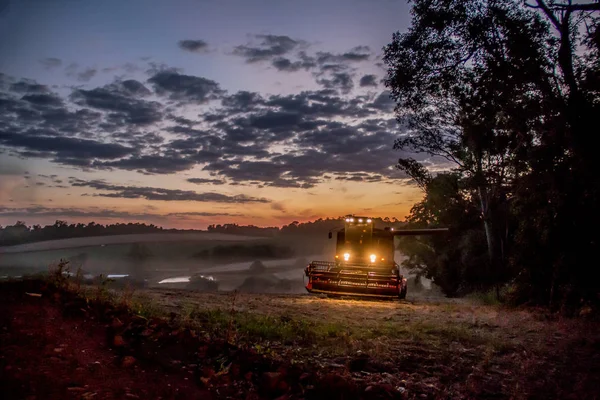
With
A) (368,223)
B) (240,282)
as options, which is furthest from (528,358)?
(240,282)

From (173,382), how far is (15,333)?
6.95 feet

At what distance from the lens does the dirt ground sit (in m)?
4.75

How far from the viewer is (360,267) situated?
19.8 meters

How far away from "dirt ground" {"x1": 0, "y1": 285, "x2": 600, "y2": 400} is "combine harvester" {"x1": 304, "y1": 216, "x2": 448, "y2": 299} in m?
6.91

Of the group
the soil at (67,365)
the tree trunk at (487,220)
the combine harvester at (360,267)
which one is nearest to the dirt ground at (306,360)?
the soil at (67,365)

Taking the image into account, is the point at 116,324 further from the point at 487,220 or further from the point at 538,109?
the point at 487,220

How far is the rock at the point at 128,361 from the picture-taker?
202 inches

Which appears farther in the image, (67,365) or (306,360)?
(306,360)

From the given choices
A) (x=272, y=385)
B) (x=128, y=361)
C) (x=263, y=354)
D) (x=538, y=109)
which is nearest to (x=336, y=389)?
(x=272, y=385)

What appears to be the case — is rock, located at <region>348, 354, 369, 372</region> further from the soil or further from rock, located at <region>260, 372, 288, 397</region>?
the soil

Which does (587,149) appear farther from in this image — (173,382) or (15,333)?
(15,333)

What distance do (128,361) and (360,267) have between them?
15.5 meters

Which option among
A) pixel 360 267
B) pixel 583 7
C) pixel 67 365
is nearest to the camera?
pixel 67 365

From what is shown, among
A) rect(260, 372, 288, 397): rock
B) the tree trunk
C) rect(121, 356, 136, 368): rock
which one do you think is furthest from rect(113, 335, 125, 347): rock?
the tree trunk
